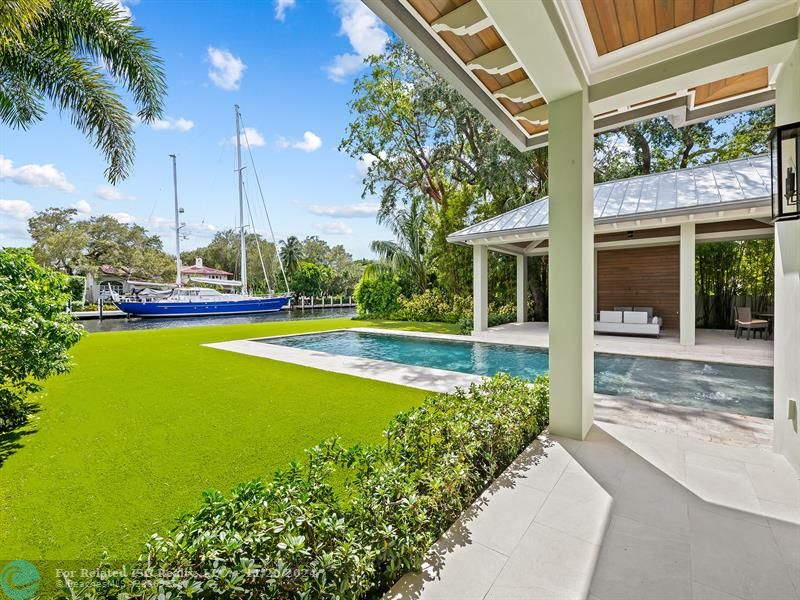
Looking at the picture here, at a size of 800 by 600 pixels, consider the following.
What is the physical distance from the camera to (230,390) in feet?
21.6

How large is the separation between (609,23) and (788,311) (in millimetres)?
3019

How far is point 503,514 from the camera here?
2639mm

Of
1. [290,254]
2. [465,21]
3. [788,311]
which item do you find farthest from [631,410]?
[290,254]

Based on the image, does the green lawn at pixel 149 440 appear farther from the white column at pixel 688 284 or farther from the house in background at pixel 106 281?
the house in background at pixel 106 281

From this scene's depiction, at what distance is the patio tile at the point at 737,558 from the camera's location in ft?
6.48

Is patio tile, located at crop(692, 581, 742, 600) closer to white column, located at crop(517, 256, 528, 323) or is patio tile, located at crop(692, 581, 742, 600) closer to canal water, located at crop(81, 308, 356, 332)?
white column, located at crop(517, 256, 528, 323)

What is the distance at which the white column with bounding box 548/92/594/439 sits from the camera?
12.1ft

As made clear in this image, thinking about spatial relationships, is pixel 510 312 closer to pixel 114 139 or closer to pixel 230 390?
pixel 230 390

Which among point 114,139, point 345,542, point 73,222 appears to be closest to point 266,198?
point 114,139

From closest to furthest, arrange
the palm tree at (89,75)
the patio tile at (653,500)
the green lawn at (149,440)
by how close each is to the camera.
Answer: the patio tile at (653,500) → the green lawn at (149,440) → the palm tree at (89,75)

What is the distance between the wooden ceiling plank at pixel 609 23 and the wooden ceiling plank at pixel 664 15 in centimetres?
28

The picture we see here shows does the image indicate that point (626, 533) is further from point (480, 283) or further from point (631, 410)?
point (480, 283)

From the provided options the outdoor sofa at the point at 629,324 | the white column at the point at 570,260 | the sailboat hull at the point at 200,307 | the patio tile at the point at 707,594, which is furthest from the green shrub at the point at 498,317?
the sailboat hull at the point at 200,307

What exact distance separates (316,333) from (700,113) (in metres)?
13.2
